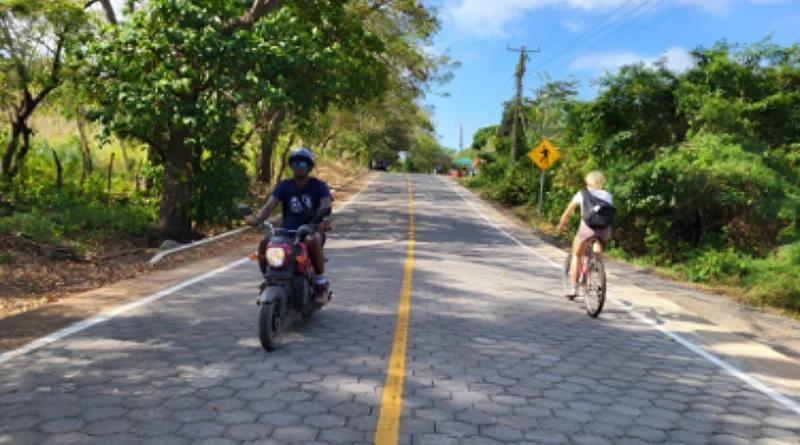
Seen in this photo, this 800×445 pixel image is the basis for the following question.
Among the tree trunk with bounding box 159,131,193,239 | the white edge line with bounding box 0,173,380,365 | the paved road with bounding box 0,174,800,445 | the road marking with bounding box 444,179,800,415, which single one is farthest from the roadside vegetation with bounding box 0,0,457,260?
the road marking with bounding box 444,179,800,415

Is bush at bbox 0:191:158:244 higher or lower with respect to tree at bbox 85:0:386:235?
lower

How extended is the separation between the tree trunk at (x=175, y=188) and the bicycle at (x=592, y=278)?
1032 cm

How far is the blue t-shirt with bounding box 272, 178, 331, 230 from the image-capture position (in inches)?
262

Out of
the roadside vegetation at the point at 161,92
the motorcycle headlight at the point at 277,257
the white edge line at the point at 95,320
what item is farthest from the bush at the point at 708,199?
the motorcycle headlight at the point at 277,257

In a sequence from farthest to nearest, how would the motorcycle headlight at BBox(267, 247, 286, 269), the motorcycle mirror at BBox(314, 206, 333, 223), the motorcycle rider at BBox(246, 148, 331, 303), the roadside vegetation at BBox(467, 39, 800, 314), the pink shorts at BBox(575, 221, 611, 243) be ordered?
the roadside vegetation at BBox(467, 39, 800, 314), the pink shorts at BBox(575, 221, 611, 243), the motorcycle rider at BBox(246, 148, 331, 303), the motorcycle mirror at BBox(314, 206, 333, 223), the motorcycle headlight at BBox(267, 247, 286, 269)

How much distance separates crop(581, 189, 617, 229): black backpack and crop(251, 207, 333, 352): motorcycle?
3.42 m

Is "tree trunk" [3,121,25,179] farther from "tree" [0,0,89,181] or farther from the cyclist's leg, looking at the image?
the cyclist's leg

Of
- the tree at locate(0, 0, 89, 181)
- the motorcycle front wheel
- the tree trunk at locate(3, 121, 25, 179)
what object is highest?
the tree at locate(0, 0, 89, 181)

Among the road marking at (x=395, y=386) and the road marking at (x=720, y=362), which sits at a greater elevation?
the road marking at (x=395, y=386)

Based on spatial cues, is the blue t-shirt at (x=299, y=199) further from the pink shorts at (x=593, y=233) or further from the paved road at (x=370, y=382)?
the pink shorts at (x=593, y=233)

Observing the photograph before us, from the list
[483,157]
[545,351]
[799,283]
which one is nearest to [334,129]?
[483,157]

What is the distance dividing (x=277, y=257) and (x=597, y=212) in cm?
415

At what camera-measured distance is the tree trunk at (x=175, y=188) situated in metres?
15.2

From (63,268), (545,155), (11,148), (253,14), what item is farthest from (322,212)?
(545,155)
